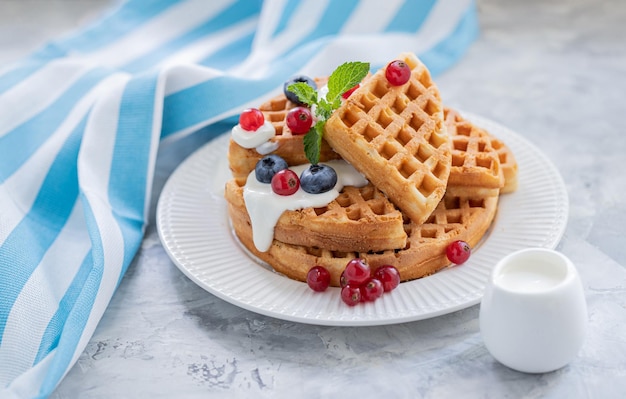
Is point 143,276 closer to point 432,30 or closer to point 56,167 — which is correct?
point 56,167

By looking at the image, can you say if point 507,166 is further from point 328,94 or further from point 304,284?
point 304,284

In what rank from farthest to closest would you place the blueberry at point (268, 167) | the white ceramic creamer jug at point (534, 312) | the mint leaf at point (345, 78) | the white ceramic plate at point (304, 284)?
the mint leaf at point (345, 78) < the blueberry at point (268, 167) < the white ceramic plate at point (304, 284) < the white ceramic creamer jug at point (534, 312)

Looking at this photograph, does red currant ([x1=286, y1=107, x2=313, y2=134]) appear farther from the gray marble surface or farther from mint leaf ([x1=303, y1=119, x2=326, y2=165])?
the gray marble surface

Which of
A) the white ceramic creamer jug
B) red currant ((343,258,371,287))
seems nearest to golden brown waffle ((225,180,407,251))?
red currant ((343,258,371,287))

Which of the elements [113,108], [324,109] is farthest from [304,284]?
[113,108]

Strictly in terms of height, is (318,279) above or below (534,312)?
below

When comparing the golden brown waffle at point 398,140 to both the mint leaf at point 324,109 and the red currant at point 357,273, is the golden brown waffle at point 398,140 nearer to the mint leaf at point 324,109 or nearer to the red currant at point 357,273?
the mint leaf at point 324,109

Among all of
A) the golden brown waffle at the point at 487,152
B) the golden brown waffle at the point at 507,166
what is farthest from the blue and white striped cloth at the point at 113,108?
the golden brown waffle at the point at 507,166
